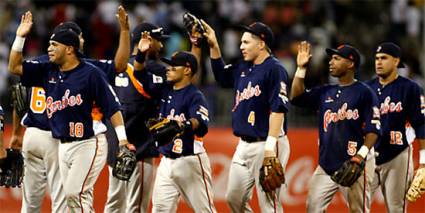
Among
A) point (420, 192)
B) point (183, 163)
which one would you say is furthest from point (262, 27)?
point (420, 192)

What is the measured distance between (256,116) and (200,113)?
616 millimetres

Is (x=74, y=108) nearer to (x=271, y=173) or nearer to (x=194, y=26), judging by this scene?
(x=194, y=26)

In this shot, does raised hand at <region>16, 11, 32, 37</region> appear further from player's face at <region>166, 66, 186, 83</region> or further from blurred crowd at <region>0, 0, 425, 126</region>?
blurred crowd at <region>0, 0, 425, 126</region>

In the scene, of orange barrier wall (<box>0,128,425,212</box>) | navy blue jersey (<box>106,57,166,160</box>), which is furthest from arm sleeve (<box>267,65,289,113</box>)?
orange barrier wall (<box>0,128,425,212</box>)

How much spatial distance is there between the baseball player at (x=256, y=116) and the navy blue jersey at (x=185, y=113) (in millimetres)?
440

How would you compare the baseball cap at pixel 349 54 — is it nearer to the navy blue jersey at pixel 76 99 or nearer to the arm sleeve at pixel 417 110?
the arm sleeve at pixel 417 110

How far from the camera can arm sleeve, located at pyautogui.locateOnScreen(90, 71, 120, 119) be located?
1039cm

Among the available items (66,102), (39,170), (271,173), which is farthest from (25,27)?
(271,173)

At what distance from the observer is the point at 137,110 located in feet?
38.1

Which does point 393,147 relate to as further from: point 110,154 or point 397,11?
point 397,11

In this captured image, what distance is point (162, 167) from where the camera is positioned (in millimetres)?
10820

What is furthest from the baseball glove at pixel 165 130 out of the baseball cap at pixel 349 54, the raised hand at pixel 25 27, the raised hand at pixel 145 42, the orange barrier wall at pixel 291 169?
the orange barrier wall at pixel 291 169

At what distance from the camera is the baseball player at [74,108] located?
1032 cm

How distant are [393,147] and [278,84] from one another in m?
1.69
